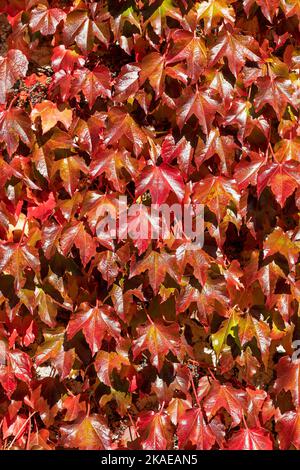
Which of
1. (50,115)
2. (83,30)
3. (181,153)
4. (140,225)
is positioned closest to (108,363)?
(140,225)

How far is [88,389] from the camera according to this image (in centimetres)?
227

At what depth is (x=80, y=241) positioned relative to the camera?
2.03m

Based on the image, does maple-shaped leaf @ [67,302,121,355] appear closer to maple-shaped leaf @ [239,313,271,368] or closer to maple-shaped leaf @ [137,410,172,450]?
maple-shaped leaf @ [137,410,172,450]

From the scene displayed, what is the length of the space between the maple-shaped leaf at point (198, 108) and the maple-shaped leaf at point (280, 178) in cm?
24

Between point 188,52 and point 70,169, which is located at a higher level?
point 188,52

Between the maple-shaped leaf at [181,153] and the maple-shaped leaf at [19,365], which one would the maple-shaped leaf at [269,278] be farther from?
the maple-shaped leaf at [19,365]

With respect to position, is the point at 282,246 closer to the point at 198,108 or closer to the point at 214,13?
the point at 198,108

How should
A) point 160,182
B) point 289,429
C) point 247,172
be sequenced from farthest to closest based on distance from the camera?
1. point 289,429
2. point 247,172
3. point 160,182

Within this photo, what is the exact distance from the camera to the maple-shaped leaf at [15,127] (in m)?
2.04

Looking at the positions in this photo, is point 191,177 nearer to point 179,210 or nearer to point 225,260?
point 179,210

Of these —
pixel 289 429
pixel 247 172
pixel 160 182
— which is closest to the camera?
pixel 160 182

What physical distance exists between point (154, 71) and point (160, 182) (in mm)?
369

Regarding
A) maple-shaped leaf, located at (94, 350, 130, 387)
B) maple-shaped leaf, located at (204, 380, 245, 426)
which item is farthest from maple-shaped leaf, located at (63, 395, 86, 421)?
maple-shaped leaf, located at (204, 380, 245, 426)

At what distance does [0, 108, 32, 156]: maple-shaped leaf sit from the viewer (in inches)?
80.4
